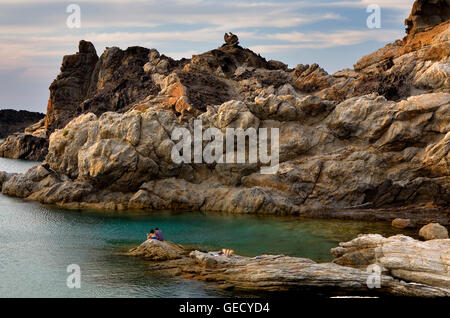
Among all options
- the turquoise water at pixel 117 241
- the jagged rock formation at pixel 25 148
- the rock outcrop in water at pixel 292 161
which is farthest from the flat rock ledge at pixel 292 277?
the jagged rock formation at pixel 25 148

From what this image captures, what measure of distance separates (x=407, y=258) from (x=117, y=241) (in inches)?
1075

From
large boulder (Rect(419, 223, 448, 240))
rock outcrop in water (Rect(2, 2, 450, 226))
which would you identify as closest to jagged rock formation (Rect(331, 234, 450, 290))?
large boulder (Rect(419, 223, 448, 240))

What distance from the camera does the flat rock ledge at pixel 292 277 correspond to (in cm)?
3225

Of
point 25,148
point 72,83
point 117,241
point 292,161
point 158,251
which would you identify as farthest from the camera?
point 72,83

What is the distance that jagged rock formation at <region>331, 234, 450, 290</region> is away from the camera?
31.6 metres

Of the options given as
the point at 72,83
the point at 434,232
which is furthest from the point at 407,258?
the point at 72,83

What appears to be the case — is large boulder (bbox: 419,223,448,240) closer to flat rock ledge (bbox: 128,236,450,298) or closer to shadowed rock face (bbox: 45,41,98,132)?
flat rock ledge (bbox: 128,236,450,298)

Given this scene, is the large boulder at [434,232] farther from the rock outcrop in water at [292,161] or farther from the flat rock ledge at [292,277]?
the flat rock ledge at [292,277]

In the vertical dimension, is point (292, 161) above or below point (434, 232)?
above

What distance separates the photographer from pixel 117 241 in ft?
157

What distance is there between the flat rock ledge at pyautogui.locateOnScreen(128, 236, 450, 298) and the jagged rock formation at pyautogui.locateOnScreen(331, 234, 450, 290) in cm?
34

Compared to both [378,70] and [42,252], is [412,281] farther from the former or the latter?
[378,70]

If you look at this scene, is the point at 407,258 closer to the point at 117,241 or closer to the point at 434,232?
the point at 434,232
